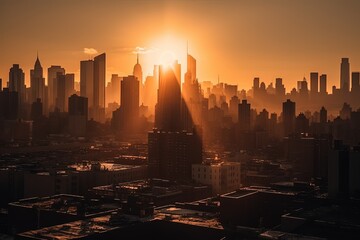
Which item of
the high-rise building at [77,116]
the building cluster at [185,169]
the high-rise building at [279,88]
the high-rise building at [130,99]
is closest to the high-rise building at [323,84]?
the building cluster at [185,169]

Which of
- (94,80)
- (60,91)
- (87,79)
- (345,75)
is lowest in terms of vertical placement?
(60,91)

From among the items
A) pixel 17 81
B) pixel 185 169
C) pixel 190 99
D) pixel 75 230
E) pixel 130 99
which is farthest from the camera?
pixel 17 81

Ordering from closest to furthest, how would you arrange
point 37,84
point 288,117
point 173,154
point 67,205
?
point 67,205 → point 173,154 → point 288,117 → point 37,84

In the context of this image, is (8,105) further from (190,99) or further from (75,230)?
(75,230)

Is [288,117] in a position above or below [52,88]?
below

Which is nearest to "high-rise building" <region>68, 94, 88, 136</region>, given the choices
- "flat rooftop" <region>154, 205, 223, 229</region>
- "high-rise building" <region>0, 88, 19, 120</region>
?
"high-rise building" <region>0, 88, 19, 120</region>

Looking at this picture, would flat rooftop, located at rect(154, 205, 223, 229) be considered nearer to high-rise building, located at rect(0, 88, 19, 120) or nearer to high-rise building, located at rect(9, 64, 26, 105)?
high-rise building, located at rect(0, 88, 19, 120)

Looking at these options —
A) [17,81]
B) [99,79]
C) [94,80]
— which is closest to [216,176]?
[17,81]
